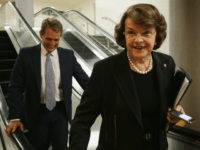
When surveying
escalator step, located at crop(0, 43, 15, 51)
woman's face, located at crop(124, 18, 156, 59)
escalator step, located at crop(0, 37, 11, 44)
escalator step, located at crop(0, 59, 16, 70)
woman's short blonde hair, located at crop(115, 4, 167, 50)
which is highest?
woman's short blonde hair, located at crop(115, 4, 167, 50)

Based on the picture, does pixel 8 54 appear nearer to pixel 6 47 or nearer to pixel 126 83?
pixel 6 47

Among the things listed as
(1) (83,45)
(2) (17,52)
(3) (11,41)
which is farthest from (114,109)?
(1) (83,45)

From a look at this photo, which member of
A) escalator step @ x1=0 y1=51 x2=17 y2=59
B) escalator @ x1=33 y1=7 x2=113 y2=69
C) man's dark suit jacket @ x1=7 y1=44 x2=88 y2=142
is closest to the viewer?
man's dark suit jacket @ x1=7 y1=44 x2=88 y2=142

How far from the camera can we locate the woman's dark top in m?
1.01

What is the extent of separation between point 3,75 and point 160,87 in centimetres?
413

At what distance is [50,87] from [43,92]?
100 mm

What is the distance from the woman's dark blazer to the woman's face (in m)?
0.09

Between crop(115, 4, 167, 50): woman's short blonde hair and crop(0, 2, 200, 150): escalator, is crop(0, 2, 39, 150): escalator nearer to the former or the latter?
crop(0, 2, 200, 150): escalator

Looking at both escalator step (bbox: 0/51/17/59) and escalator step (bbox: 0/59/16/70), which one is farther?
escalator step (bbox: 0/51/17/59)

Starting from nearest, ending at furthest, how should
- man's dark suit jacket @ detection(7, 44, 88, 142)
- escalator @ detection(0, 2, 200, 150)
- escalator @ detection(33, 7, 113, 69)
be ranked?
man's dark suit jacket @ detection(7, 44, 88, 142) → escalator @ detection(0, 2, 200, 150) → escalator @ detection(33, 7, 113, 69)

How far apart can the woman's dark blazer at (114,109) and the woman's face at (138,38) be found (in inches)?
3.5

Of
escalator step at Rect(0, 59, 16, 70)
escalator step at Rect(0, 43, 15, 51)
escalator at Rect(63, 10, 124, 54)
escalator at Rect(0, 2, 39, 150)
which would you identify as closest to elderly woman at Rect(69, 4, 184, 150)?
escalator at Rect(0, 2, 39, 150)

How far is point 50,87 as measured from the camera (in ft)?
6.38

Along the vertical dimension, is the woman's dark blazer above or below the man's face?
below
